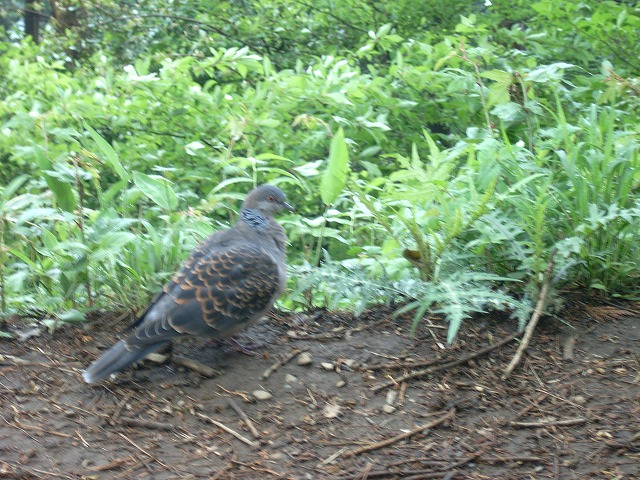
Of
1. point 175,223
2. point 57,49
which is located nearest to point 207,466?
point 175,223

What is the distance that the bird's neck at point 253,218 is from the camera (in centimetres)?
368

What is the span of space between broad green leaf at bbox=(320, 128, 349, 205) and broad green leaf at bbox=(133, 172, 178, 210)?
805mm

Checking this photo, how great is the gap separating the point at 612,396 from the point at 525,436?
0.45 meters

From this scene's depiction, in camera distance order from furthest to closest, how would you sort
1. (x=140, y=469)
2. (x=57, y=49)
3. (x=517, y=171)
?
(x=57, y=49)
(x=517, y=171)
(x=140, y=469)

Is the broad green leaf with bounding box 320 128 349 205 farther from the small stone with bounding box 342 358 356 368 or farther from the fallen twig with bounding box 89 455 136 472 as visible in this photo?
the fallen twig with bounding box 89 455 136 472

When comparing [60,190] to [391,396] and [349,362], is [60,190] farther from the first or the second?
[391,396]

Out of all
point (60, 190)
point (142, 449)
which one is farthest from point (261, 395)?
point (60, 190)

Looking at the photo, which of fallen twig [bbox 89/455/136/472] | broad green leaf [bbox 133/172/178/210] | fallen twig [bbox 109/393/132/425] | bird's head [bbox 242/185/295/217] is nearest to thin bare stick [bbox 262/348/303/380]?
fallen twig [bbox 109/393/132/425]

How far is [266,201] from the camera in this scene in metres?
3.87

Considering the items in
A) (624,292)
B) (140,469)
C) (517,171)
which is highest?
(517,171)

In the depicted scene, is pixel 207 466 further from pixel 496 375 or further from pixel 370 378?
pixel 496 375

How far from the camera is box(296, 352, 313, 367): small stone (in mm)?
3248

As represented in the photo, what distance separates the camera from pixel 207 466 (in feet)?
8.73

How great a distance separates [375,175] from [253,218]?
5.59 ft
